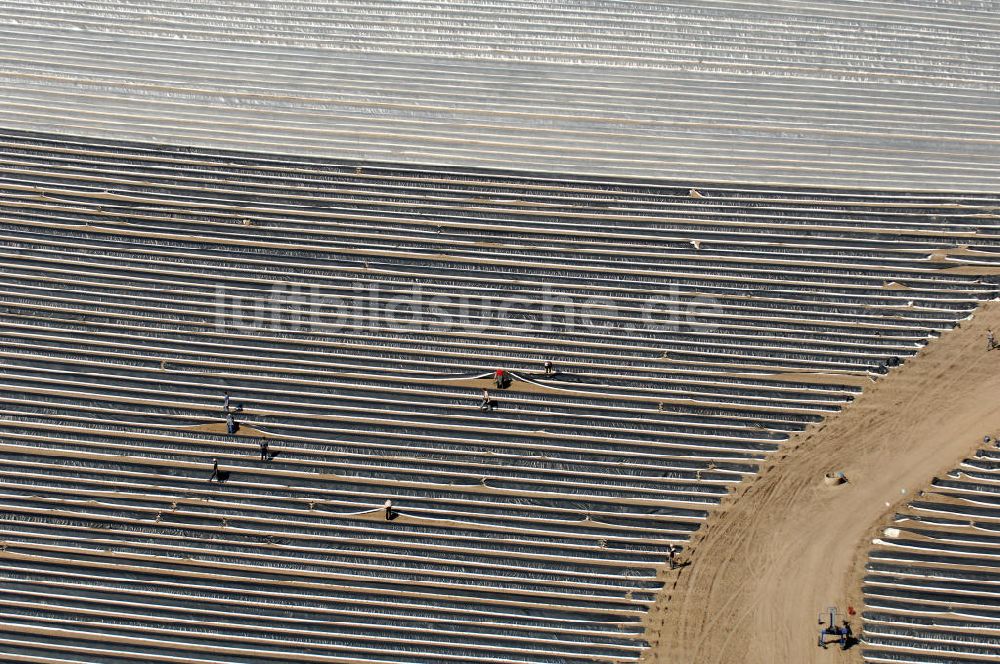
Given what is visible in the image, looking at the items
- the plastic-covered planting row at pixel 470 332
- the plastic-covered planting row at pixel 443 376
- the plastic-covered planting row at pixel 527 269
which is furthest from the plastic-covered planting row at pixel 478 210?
the plastic-covered planting row at pixel 443 376

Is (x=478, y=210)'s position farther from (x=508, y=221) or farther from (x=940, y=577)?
(x=940, y=577)

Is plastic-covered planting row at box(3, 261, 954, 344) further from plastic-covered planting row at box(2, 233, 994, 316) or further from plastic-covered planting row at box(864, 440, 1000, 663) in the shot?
plastic-covered planting row at box(864, 440, 1000, 663)

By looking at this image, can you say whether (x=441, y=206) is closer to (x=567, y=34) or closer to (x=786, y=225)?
(x=567, y=34)

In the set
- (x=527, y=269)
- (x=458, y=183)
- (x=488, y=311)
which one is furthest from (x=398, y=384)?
(x=458, y=183)

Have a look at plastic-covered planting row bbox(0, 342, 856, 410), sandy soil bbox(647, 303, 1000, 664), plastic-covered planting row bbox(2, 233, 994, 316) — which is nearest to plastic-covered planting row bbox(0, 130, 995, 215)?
plastic-covered planting row bbox(2, 233, 994, 316)

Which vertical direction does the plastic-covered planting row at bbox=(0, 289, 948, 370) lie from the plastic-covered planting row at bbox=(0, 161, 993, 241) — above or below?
below

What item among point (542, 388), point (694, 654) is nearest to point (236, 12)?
point (542, 388)
